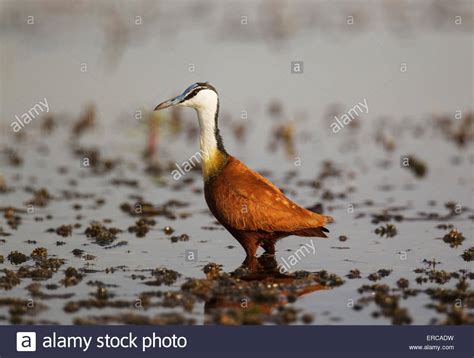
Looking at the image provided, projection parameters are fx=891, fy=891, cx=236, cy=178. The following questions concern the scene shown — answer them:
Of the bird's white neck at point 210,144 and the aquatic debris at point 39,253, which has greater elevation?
the bird's white neck at point 210,144

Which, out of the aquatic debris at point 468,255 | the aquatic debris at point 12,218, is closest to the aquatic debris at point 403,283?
the aquatic debris at point 468,255

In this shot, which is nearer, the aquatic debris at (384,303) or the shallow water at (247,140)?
the aquatic debris at (384,303)

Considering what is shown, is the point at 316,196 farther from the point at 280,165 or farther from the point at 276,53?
the point at 276,53

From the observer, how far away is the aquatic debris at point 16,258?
1152 cm

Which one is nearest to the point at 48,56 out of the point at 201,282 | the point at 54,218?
the point at 54,218

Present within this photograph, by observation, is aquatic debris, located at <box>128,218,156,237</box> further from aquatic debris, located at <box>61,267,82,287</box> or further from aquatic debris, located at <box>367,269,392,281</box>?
aquatic debris, located at <box>367,269,392,281</box>

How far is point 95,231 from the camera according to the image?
1291 centimetres

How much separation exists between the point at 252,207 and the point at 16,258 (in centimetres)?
314

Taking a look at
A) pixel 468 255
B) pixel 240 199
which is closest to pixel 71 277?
pixel 240 199

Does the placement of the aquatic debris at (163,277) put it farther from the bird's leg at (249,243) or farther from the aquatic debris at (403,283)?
the aquatic debris at (403,283)

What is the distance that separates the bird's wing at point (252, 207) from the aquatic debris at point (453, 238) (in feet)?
7.64

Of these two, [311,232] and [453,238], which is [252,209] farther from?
[453,238]

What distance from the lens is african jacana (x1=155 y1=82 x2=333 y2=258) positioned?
37.1ft

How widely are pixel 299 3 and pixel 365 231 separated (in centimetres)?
2199
